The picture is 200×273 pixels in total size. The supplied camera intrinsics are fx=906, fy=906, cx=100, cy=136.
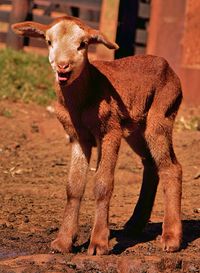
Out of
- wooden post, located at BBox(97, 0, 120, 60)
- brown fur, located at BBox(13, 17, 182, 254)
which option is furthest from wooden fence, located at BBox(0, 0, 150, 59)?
brown fur, located at BBox(13, 17, 182, 254)

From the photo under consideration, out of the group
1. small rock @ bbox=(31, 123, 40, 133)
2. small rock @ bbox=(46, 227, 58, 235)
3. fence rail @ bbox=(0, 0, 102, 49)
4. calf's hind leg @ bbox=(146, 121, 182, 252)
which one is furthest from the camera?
fence rail @ bbox=(0, 0, 102, 49)

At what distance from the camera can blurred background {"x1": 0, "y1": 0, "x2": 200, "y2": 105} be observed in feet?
46.1

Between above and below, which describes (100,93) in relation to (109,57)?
above

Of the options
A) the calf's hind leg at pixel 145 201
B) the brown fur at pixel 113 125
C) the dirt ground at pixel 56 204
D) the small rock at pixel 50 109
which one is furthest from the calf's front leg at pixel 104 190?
the small rock at pixel 50 109

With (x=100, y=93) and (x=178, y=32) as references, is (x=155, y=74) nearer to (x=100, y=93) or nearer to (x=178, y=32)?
(x=100, y=93)

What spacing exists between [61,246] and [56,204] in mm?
1887

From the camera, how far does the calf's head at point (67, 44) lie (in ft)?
23.5

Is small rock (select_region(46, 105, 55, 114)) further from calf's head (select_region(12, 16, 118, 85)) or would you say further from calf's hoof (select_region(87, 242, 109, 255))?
calf's hoof (select_region(87, 242, 109, 255))

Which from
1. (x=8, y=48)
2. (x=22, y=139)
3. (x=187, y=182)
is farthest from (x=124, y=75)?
(x=8, y=48)

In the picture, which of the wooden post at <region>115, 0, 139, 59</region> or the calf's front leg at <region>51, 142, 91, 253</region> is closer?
the calf's front leg at <region>51, 142, 91, 253</region>

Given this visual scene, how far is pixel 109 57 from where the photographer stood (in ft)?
→ 48.2

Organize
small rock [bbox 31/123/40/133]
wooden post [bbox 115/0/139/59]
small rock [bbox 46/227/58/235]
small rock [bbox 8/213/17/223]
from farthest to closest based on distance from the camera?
wooden post [bbox 115/0/139/59] < small rock [bbox 31/123/40/133] < small rock [bbox 8/213/17/223] < small rock [bbox 46/227/58/235]

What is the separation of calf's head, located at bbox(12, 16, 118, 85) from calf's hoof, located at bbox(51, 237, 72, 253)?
1332 mm

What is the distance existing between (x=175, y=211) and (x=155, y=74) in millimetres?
1277
